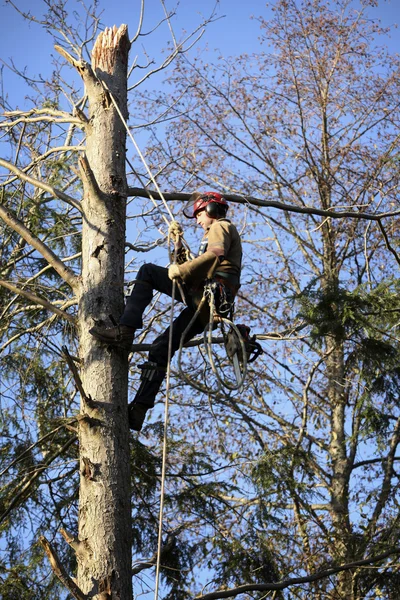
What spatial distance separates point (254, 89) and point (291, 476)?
6312mm

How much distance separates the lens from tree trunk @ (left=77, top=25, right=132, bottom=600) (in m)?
4.36

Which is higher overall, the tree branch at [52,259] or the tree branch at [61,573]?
the tree branch at [52,259]

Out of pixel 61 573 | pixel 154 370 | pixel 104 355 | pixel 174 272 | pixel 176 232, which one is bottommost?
pixel 61 573

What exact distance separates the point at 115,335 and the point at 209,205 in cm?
120

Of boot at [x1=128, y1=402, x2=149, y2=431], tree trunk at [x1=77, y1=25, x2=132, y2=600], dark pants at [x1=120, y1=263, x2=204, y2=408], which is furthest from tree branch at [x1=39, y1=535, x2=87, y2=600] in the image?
dark pants at [x1=120, y1=263, x2=204, y2=408]

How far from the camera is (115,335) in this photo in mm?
4879

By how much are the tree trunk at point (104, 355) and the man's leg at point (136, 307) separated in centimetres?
6

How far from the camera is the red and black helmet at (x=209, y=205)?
563cm

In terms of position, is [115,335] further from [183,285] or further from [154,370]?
[183,285]

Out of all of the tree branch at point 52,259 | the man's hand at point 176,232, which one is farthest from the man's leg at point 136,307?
the tree branch at point 52,259

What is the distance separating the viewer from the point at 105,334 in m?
4.88

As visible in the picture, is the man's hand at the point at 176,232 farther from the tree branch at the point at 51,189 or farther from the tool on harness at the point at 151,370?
the tool on harness at the point at 151,370

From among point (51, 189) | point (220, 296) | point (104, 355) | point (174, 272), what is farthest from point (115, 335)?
point (51, 189)

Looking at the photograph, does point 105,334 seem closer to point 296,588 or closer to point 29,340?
point 29,340
